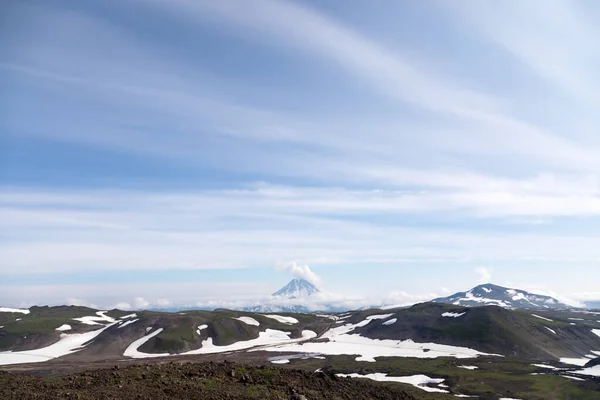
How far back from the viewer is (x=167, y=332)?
194875mm

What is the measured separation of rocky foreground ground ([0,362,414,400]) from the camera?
32.8m

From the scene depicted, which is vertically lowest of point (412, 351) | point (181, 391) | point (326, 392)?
point (412, 351)

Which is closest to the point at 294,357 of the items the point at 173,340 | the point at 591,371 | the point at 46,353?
the point at 173,340

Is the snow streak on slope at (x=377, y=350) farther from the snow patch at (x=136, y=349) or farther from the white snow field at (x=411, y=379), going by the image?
the snow patch at (x=136, y=349)

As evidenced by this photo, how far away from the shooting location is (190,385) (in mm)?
36500

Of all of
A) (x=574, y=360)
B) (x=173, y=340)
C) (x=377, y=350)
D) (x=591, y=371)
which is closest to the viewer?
(x=591, y=371)

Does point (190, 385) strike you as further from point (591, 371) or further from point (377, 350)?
point (377, 350)

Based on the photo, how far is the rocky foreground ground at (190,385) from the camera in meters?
32.8

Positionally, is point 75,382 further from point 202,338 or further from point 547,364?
point 202,338

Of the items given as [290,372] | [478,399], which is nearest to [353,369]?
[478,399]

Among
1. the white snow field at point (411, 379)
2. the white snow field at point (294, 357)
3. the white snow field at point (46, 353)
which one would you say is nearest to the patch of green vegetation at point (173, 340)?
the white snow field at point (46, 353)

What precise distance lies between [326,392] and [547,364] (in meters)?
133

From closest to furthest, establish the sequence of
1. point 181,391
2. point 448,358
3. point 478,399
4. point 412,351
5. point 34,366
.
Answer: point 181,391 → point 478,399 → point 34,366 → point 448,358 → point 412,351

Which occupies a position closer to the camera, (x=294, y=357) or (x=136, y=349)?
(x=294, y=357)
